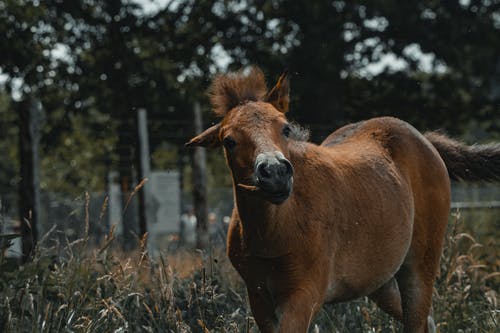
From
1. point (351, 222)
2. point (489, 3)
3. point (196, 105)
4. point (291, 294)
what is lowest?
point (291, 294)

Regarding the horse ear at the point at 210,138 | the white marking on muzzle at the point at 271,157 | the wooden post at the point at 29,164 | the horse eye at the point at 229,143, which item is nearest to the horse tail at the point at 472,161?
the horse ear at the point at 210,138

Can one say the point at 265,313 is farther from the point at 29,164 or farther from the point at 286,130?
the point at 29,164

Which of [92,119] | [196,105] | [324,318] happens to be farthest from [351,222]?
[92,119]

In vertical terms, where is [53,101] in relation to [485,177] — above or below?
above

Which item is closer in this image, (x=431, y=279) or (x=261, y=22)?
(x=431, y=279)

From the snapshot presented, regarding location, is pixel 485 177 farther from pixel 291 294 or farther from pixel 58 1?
pixel 58 1

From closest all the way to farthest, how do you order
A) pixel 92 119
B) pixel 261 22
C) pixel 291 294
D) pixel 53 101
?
pixel 291 294 < pixel 53 101 < pixel 261 22 < pixel 92 119

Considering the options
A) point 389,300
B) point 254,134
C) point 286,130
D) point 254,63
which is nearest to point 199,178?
point 254,63

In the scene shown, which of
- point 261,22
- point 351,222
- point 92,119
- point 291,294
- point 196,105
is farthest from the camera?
point 92,119

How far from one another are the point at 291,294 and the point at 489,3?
40.3 feet

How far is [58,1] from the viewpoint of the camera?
1310 centimetres

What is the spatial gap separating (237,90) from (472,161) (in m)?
2.61

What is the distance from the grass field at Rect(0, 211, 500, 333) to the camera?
437 centimetres

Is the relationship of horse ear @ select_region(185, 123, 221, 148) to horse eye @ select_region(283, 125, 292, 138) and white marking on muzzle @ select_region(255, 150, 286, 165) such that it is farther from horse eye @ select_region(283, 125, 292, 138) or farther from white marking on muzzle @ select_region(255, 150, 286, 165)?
white marking on muzzle @ select_region(255, 150, 286, 165)
